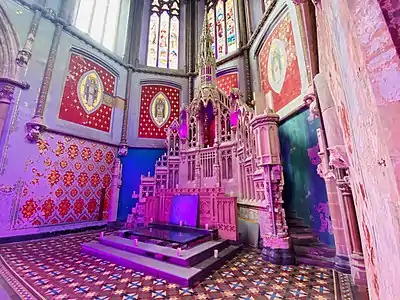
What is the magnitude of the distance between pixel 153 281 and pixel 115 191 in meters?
6.44

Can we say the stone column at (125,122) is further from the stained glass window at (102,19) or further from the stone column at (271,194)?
the stone column at (271,194)

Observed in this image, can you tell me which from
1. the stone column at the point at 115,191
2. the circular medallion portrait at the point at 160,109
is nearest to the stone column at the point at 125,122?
the stone column at the point at 115,191

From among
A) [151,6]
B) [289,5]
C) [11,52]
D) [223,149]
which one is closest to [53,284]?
[223,149]

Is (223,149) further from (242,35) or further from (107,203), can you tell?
(242,35)

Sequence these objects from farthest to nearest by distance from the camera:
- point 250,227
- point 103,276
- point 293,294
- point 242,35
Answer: point 242,35 < point 250,227 < point 103,276 < point 293,294

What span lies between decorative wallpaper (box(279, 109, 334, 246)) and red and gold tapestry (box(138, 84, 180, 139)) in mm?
6535

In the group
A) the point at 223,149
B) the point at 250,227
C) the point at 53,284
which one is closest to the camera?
the point at 53,284

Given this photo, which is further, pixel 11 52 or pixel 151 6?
pixel 151 6

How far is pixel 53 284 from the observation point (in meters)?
3.13

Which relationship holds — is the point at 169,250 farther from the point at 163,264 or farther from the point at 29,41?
the point at 29,41

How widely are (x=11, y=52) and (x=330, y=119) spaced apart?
9.51 m

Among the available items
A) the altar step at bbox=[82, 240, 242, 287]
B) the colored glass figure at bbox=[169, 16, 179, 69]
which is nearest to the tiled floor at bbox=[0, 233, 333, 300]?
the altar step at bbox=[82, 240, 242, 287]

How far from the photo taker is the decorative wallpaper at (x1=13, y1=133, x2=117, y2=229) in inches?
251

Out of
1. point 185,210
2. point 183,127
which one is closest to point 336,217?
point 185,210
